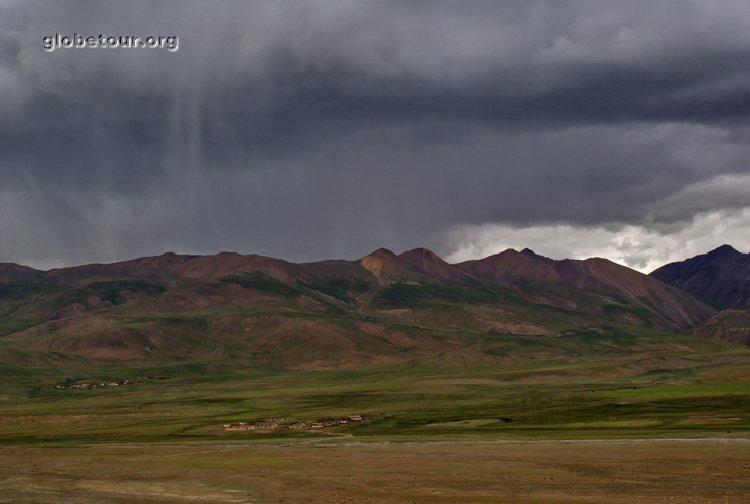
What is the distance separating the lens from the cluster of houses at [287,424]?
139250mm

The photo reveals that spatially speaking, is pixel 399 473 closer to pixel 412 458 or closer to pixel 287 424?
pixel 412 458

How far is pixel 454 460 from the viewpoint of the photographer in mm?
82750

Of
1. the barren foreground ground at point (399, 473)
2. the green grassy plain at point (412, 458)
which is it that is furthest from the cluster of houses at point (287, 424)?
the barren foreground ground at point (399, 473)

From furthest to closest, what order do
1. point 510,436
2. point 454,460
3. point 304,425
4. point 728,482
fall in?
point 304,425, point 510,436, point 454,460, point 728,482

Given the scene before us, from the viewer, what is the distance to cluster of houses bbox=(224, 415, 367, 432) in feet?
457

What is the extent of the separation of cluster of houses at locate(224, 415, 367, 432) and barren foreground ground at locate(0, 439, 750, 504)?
38063mm

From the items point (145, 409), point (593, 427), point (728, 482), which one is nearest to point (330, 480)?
point (728, 482)

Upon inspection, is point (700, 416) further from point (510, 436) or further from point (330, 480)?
point (330, 480)

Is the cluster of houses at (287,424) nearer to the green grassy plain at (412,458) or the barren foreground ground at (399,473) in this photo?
the green grassy plain at (412,458)

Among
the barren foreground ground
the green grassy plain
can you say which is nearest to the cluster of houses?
the green grassy plain

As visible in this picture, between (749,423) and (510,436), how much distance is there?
3382 centimetres

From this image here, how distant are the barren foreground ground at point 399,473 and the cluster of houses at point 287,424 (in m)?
38.1

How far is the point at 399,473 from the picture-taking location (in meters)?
73.2

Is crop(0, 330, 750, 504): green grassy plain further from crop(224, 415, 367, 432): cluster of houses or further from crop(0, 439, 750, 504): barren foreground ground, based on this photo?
crop(224, 415, 367, 432): cluster of houses
